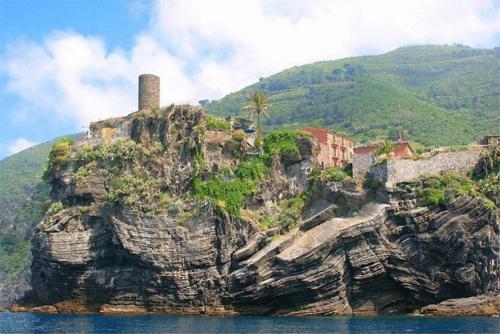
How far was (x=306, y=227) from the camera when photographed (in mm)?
60438

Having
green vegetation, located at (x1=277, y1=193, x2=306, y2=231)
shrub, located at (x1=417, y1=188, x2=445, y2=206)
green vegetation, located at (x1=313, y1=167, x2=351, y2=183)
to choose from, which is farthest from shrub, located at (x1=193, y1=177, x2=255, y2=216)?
shrub, located at (x1=417, y1=188, x2=445, y2=206)

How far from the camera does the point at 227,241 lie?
200 feet

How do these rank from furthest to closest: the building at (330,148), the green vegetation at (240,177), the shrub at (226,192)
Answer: the building at (330,148), the green vegetation at (240,177), the shrub at (226,192)

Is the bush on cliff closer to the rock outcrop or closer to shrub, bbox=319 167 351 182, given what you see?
shrub, bbox=319 167 351 182

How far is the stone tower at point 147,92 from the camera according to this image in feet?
243

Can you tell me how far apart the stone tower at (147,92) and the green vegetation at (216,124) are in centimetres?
659

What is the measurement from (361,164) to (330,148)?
885 centimetres

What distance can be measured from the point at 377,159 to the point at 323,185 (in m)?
5.34

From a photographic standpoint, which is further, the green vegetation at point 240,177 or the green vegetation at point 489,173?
the green vegetation at point 240,177

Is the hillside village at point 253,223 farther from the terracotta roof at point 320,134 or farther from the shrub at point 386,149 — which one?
the shrub at point 386,149

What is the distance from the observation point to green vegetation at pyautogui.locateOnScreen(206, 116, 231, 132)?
70.6m

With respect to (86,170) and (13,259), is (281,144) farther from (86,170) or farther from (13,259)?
(13,259)

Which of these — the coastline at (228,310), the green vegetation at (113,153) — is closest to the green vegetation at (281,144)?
the green vegetation at (113,153)

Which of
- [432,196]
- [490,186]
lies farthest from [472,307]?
[490,186]
